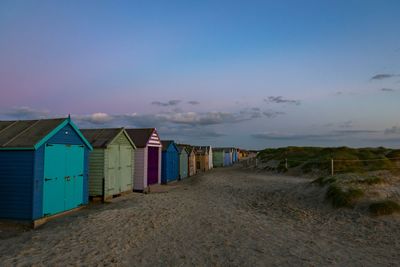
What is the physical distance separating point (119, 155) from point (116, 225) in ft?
24.7

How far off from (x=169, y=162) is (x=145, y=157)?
623cm

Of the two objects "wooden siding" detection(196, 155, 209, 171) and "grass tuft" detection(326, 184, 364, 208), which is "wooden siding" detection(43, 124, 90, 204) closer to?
"grass tuft" detection(326, 184, 364, 208)

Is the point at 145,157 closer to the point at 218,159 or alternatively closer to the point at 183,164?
the point at 183,164

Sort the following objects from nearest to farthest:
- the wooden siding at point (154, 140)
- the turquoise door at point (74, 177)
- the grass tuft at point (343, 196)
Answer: the turquoise door at point (74, 177) → the grass tuft at point (343, 196) → the wooden siding at point (154, 140)

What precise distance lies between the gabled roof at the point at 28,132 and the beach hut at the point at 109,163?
3.09m

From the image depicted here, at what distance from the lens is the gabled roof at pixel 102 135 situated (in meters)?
15.9

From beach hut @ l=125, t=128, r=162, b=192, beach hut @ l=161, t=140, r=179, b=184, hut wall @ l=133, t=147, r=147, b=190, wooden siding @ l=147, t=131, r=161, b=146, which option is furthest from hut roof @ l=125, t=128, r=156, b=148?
beach hut @ l=161, t=140, r=179, b=184

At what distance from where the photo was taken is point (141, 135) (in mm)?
21406

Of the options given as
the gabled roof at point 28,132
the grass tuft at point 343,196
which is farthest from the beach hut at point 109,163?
the grass tuft at point 343,196

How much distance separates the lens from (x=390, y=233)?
9766 millimetres

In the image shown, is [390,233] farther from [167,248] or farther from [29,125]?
[29,125]

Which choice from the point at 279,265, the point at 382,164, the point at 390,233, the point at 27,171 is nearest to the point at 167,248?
the point at 279,265

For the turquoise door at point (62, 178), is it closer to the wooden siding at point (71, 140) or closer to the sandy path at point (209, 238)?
Result: the wooden siding at point (71, 140)

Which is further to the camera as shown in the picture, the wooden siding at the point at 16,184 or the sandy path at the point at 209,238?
the wooden siding at the point at 16,184
